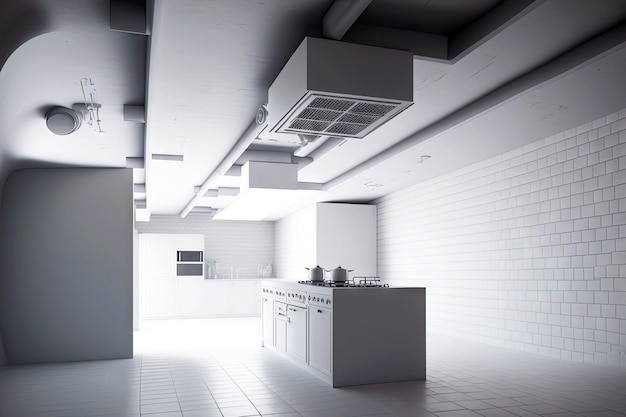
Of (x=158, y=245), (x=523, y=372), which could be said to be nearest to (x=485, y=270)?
(x=523, y=372)

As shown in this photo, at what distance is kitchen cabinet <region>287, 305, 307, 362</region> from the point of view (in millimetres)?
6251

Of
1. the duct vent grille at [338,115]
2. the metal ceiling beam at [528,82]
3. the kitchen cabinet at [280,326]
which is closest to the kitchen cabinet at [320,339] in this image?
the kitchen cabinet at [280,326]

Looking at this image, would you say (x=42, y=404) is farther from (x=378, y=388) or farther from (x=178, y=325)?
(x=178, y=325)

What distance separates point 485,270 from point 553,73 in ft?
14.1

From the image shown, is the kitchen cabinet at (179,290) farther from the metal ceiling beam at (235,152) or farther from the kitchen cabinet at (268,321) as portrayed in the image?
the kitchen cabinet at (268,321)

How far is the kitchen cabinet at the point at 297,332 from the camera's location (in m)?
6.25

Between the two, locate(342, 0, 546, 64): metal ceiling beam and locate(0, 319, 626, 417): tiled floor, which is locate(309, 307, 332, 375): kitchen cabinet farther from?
locate(342, 0, 546, 64): metal ceiling beam

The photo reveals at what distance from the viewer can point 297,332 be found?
652 centimetres

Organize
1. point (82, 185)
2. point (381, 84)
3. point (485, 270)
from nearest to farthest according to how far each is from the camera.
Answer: point (381, 84) < point (82, 185) < point (485, 270)

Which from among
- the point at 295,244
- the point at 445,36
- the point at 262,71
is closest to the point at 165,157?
the point at 262,71

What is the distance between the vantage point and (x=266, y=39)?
164 inches

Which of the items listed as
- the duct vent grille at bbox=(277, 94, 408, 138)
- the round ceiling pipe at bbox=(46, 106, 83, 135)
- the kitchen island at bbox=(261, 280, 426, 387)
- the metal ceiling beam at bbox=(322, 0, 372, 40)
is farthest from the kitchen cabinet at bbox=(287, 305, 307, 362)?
the metal ceiling beam at bbox=(322, 0, 372, 40)

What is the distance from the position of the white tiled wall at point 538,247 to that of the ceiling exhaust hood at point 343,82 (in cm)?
333

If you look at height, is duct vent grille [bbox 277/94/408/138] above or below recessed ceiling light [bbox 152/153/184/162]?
below
